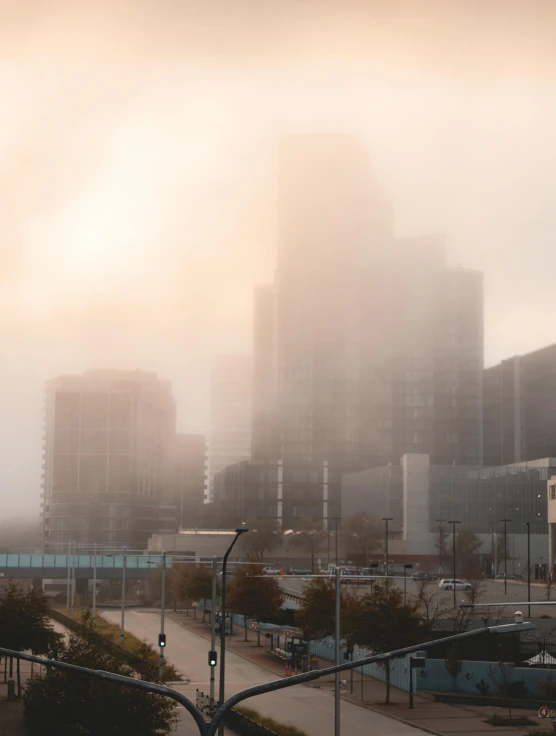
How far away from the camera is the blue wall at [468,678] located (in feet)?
172

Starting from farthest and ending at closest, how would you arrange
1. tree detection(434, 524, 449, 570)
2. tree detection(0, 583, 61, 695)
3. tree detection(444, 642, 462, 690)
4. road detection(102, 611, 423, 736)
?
tree detection(434, 524, 449, 570), tree detection(0, 583, 61, 695), tree detection(444, 642, 462, 690), road detection(102, 611, 423, 736)

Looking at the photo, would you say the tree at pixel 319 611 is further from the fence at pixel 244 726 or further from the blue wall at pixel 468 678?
the fence at pixel 244 726

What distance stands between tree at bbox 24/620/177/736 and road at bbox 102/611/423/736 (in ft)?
18.6

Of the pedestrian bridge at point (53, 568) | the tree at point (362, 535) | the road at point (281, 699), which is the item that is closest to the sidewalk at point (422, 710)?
the road at point (281, 699)

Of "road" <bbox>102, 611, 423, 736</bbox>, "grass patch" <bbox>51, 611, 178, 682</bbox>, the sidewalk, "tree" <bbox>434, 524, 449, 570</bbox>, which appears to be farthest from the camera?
"tree" <bbox>434, 524, 449, 570</bbox>

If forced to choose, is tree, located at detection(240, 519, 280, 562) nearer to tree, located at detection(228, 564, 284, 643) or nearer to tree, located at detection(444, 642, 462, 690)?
tree, located at detection(228, 564, 284, 643)

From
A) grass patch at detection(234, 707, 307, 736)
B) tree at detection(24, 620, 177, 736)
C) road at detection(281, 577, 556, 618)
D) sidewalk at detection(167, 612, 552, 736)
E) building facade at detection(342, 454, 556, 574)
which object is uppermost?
building facade at detection(342, 454, 556, 574)

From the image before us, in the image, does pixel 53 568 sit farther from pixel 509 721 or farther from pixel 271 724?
pixel 271 724

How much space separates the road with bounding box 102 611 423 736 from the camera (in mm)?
44062

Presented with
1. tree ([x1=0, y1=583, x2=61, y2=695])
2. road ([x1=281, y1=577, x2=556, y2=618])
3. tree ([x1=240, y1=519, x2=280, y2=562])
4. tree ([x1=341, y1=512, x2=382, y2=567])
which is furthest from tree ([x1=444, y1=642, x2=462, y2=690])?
tree ([x1=240, y1=519, x2=280, y2=562])

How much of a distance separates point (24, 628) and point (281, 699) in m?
13.6

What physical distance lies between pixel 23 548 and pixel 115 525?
1657 cm

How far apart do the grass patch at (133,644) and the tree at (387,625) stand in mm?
9639

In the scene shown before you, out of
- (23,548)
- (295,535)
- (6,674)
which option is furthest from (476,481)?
(6,674)
